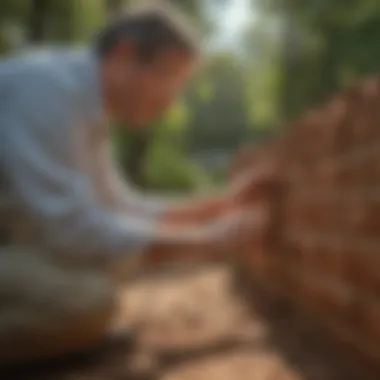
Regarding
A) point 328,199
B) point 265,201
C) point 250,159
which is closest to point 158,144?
point 250,159

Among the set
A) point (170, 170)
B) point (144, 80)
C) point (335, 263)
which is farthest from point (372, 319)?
point (170, 170)

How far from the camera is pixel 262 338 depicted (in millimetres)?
1784

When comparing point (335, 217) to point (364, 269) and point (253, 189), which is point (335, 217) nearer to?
point (364, 269)

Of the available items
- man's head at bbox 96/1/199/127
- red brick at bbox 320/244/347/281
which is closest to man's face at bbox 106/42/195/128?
man's head at bbox 96/1/199/127

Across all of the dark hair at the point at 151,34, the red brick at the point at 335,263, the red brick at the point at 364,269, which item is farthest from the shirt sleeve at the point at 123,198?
the red brick at the point at 364,269

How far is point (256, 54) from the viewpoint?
3.15m

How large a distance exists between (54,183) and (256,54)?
6.47ft

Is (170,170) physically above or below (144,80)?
above

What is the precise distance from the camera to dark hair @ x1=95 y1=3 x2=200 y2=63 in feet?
4.57

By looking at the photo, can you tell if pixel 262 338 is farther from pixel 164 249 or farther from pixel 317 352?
pixel 164 249

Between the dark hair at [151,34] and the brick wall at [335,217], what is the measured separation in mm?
362

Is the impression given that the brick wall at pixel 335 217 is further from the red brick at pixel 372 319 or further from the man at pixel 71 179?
the man at pixel 71 179

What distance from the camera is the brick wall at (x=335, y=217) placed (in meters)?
1.29

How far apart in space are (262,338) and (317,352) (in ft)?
0.83
